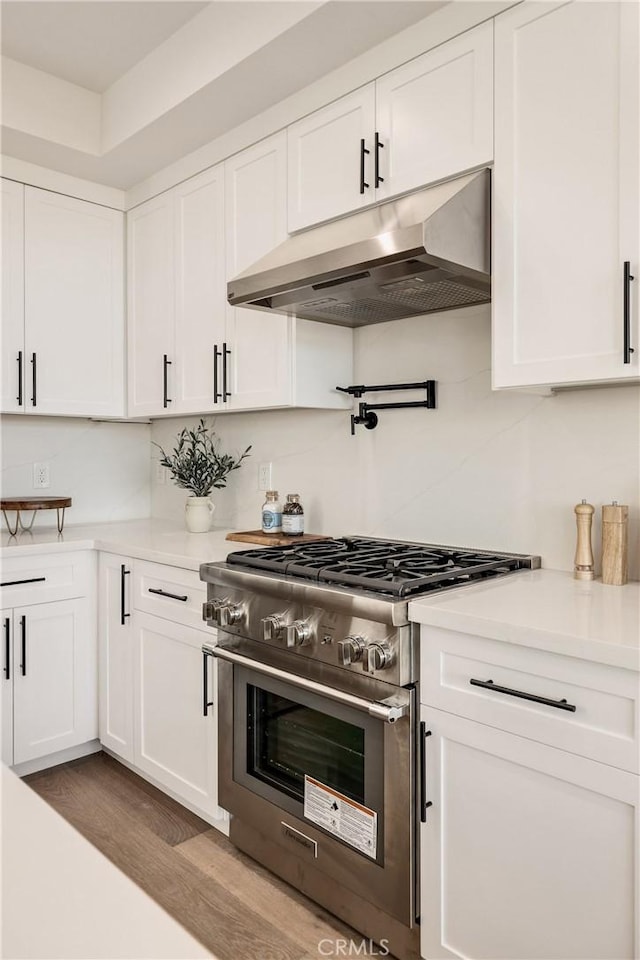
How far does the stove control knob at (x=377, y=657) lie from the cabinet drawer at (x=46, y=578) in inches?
64.3

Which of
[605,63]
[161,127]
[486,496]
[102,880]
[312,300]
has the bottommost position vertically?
[102,880]

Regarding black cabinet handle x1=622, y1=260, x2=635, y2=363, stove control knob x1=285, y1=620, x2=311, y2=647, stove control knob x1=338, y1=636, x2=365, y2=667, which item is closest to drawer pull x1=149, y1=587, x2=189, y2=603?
stove control knob x1=285, y1=620, x2=311, y2=647

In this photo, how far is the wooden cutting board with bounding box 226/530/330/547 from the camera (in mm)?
2475

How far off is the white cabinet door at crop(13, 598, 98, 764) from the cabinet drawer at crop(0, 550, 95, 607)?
0.12 ft

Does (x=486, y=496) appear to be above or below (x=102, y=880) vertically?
above

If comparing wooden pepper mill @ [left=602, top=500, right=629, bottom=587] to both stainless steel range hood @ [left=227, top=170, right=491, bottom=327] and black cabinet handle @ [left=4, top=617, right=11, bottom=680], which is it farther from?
black cabinet handle @ [left=4, top=617, right=11, bottom=680]

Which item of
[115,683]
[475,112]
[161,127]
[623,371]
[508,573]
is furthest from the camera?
[115,683]

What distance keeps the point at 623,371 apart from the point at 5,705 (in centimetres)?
246

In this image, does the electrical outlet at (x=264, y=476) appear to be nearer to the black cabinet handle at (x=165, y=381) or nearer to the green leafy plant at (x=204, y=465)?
the green leafy plant at (x=204, y=465)

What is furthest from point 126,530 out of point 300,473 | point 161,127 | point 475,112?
point 475,112

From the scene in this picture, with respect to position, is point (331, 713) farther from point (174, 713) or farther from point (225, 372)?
point (225, 372)

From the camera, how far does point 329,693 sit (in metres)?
1.72

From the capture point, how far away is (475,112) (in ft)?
5.86

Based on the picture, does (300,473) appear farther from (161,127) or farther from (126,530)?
(161,127)
